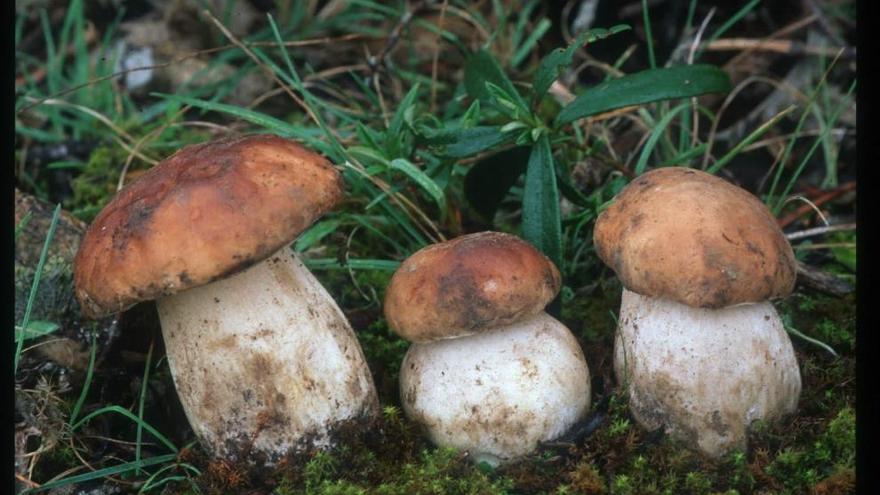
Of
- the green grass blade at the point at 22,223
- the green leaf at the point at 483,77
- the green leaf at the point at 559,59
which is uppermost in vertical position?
the green leaf at the point at 559,59

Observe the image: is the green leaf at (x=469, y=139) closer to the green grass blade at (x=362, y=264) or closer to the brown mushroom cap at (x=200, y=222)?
the green grass blade at (x=362, y=264)

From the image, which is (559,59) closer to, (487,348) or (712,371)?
(487,348)

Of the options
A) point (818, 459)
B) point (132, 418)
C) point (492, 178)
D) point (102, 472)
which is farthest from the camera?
point (492, 178)

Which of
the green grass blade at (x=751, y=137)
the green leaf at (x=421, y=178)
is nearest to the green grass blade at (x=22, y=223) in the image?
the green leaf at (x=421, y=178)

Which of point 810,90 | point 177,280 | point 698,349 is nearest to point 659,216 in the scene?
point 698,349

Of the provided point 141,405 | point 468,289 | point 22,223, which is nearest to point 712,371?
point 468,289

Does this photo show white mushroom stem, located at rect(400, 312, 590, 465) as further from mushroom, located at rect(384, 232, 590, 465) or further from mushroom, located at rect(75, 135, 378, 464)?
mushroom, located at rect(75, 135, 378, 464)
